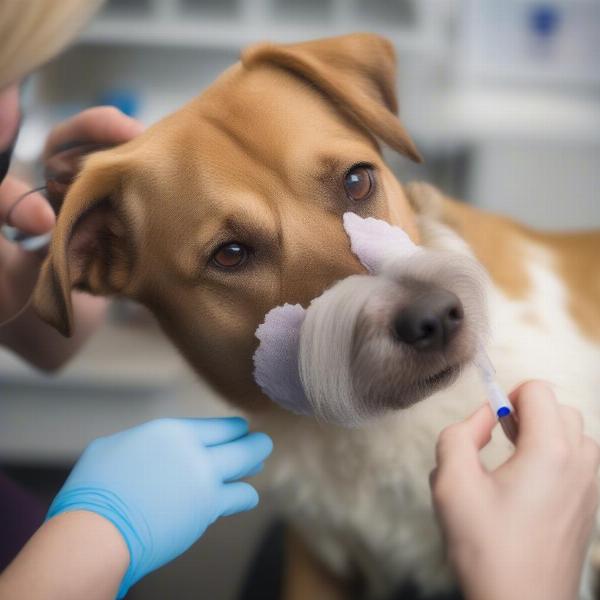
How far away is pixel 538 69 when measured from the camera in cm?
166

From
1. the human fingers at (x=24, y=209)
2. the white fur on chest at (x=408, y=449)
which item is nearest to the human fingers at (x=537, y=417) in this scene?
the white fur on chest at (x=408, y=449)

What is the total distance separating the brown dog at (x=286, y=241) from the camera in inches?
27.0

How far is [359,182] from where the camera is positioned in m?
0.72

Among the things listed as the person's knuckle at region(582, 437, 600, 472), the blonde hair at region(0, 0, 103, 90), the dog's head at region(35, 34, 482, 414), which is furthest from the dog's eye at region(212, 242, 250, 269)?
the person's knuckle at region(582, 437, 600, 472)

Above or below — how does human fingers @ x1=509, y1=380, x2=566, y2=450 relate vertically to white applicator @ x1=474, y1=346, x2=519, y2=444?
above

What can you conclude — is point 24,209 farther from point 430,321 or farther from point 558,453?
point 558,453

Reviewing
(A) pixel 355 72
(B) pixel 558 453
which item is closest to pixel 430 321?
(B) pixel 558 453

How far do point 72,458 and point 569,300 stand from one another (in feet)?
3.22

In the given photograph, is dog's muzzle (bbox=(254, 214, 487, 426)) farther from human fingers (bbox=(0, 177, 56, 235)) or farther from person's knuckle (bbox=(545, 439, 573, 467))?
human fingers (bbox=(0, 177, 56, 235))

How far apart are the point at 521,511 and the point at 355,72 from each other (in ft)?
1.69

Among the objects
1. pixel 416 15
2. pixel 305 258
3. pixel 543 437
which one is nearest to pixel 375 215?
pixel 305 258

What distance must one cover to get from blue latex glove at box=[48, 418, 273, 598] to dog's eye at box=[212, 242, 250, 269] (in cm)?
15

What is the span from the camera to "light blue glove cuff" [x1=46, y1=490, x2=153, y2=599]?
590mm

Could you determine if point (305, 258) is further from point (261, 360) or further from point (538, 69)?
point (538, 69)
